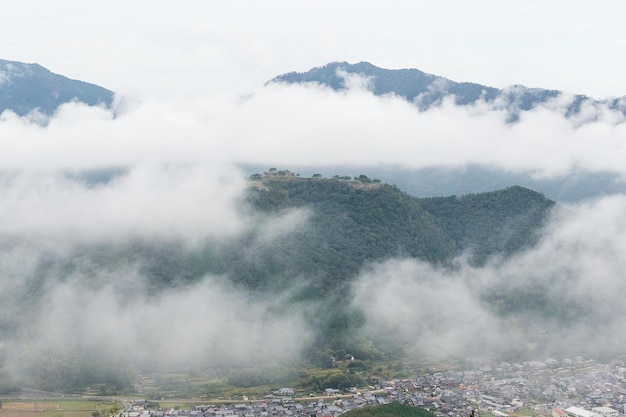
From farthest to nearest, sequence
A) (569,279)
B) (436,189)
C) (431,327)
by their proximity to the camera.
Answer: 1. (436,189)
2. (569,279)
3. (431,327)

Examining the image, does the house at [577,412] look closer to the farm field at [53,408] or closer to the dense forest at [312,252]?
the dense forest at [312,252]

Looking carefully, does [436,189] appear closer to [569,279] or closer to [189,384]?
[569,279]

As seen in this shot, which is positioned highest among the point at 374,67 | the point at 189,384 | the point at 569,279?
the point at 374,67

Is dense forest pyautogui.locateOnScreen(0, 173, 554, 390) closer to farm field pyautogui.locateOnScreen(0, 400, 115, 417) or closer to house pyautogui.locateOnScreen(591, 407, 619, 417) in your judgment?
farm field pyautogui.locateOnScreen(0, 400, 115, 417)

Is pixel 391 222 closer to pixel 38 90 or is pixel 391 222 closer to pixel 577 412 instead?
pixel 577 412

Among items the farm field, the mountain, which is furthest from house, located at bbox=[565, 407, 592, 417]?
the mountain

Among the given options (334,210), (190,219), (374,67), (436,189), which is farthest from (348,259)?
(374,67)

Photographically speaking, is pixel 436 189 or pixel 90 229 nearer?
pixel 90 229
